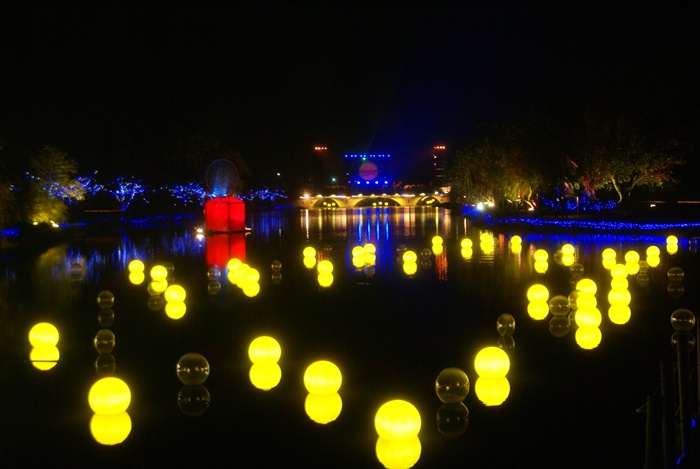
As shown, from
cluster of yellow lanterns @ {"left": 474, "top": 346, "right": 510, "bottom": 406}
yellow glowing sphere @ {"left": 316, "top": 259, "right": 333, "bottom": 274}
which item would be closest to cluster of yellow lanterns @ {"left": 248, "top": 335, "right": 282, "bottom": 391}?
cluster of yellow lanterns @ {"left": 474, "top": 346, "right": 510, "bottom": 406}

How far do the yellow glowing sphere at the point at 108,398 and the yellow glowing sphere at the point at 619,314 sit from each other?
748 cm

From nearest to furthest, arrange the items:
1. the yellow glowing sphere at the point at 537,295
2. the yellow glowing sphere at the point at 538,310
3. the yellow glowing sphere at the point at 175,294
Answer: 1. the yellow glowing sphere at the point at 538,310
2. the yellow glowing sphere at the point at 537,295
3. the yellow glowing sphere at the point at 175,294

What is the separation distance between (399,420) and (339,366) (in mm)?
2678

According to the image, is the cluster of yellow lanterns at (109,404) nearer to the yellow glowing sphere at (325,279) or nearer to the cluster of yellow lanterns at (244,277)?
the cluster of yellow lanterns at (244,277)

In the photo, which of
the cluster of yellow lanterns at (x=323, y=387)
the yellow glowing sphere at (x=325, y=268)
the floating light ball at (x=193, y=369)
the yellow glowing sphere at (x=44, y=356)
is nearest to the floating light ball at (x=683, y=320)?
the cluster of yellow lanterns at (x=323, y=387)

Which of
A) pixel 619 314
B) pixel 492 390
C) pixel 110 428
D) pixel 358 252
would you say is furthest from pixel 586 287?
pixel 358 252

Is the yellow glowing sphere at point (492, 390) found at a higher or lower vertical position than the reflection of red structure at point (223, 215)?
lower

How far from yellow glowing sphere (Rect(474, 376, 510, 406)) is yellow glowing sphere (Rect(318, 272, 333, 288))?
800cm

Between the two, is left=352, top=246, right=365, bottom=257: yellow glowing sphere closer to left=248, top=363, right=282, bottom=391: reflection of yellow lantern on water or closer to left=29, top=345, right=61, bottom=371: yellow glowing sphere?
left=29, top=345, right=61, bottom=371: yellow glowing sphere

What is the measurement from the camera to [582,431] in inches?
258

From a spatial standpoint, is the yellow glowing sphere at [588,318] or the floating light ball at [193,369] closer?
the floating light ball at [193,369]

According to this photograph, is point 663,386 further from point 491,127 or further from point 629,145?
point 491,127

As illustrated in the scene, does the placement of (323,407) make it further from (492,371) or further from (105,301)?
(105,301)

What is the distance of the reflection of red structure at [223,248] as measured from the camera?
22.1m
